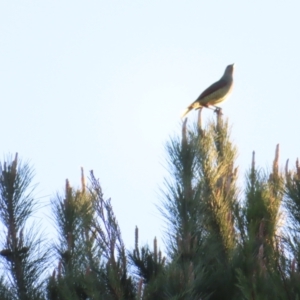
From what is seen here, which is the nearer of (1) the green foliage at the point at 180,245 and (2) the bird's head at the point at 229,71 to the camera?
(1) the green foliage at the point at 180,245

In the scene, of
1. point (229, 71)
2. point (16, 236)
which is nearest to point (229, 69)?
point (229, 71)

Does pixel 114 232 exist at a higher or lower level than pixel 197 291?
higher

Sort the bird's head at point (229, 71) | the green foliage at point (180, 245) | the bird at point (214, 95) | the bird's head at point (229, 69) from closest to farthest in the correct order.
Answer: the green foliage at point (180, 245), the bird at point (214, 95), the bird's head at point (229, 71), the bird's head at point (229, 69)

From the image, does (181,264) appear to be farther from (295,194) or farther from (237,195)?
(237,195)

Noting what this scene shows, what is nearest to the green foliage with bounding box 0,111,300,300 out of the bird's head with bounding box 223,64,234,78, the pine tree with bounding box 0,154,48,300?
the pine tree with bounding box 0,154,48,300

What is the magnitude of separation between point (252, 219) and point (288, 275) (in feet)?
4.09

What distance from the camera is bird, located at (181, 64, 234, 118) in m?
14.1

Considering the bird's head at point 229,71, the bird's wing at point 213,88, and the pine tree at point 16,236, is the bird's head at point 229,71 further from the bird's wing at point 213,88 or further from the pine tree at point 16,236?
the pine tree at point 16,236

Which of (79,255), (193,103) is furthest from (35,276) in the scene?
(193,103)

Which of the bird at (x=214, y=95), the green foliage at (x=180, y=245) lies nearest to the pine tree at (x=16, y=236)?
the green foliage at (x=180, y=245)

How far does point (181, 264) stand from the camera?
242 inches

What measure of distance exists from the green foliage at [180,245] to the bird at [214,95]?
631 cm

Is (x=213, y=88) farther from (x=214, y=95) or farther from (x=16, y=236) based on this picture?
(x=16, y=236)

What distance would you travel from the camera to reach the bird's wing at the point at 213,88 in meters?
14.2
